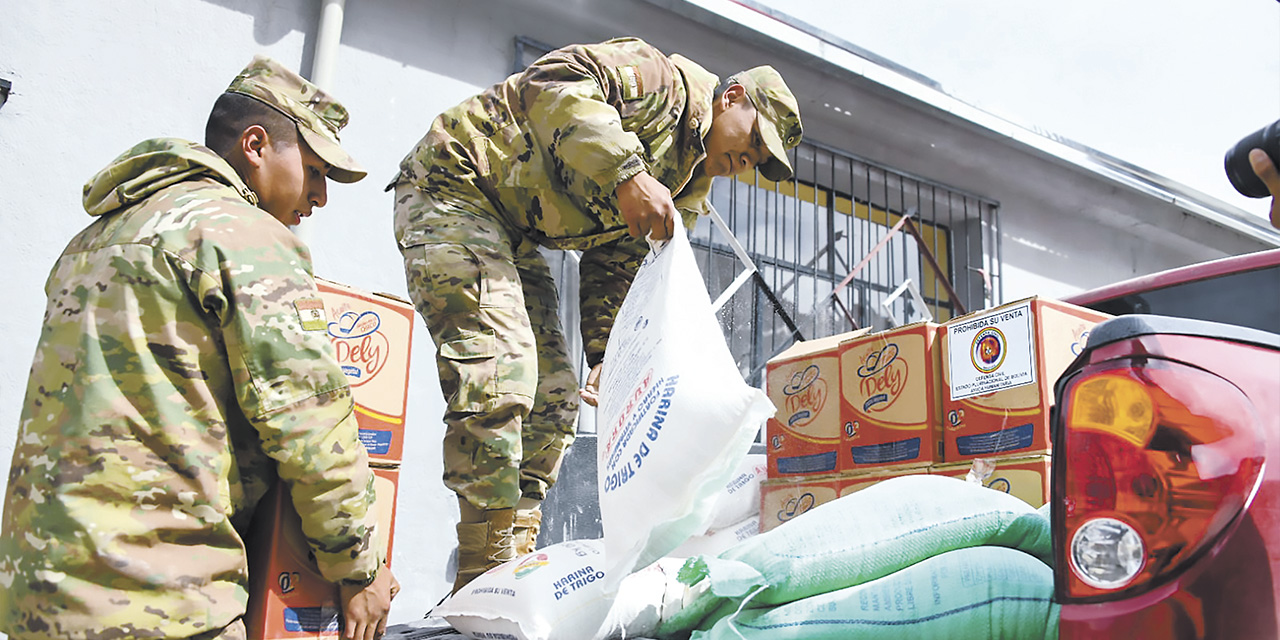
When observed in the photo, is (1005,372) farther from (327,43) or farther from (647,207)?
(327,43)

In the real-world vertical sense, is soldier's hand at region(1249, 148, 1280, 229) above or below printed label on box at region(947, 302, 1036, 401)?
above

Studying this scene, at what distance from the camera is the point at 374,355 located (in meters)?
1.69

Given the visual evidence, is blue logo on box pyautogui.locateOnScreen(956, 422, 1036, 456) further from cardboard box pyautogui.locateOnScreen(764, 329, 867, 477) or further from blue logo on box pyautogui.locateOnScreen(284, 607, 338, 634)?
blue logo on box pyautogui.locateOnScreen(284, 607, 338, 634)

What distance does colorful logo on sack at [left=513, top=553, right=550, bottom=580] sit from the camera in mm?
1471

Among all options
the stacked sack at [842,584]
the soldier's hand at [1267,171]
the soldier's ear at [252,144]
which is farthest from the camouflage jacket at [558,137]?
the soldier's hand at [1267,171]

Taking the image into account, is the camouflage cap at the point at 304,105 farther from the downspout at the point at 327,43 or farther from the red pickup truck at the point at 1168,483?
the downspout at the point at 327,43

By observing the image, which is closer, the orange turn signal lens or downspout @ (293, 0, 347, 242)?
the orange turn signal lens

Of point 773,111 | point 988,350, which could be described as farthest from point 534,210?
point 988,350

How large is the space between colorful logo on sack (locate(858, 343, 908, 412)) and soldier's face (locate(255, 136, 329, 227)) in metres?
1.38

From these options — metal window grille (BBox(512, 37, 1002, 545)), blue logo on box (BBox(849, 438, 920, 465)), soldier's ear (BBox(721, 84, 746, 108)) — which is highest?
metal window grille (BBox(512, 37, 1002, 545))

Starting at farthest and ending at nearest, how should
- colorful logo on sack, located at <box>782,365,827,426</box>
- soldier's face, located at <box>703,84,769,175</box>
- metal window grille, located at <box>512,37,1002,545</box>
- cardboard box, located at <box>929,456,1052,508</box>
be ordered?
metal window grille, located at <box>512,37,1002,545</box>
colorful logo on sack, located at <box>782,365,827,426</box>
soldier's face, located at <box>703,84,769,175</box>
cardboard box, located at <box>929,456,1052,508</box>

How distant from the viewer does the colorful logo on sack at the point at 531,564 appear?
1471 mm

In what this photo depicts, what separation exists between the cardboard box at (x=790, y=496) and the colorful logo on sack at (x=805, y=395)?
163mm

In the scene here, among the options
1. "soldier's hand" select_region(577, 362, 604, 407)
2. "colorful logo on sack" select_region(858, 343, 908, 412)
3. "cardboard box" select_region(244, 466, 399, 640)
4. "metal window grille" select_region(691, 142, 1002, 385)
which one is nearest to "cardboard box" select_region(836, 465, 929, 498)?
"colorful logo on sack" select_region(858, 343, 908, 412)
